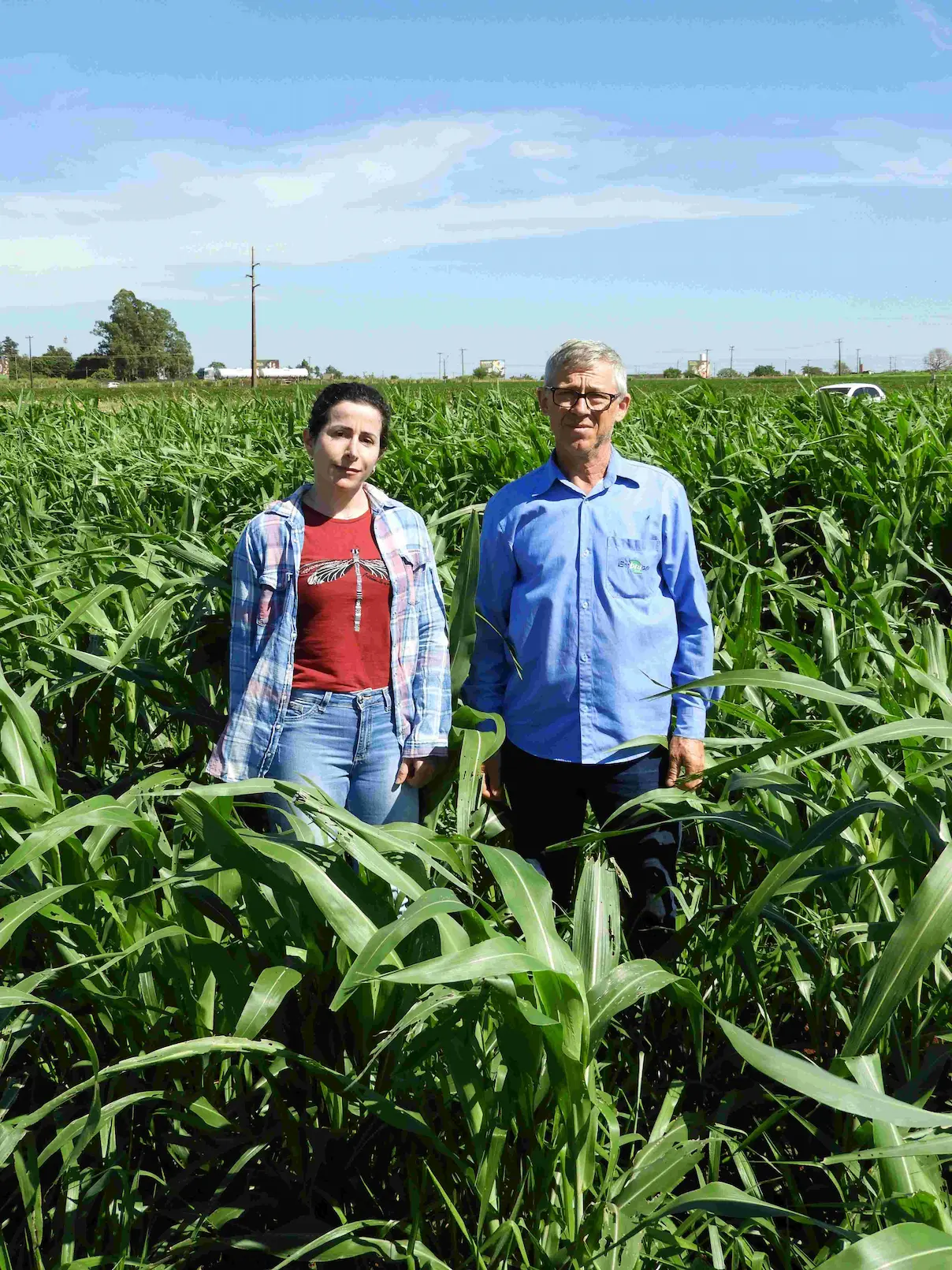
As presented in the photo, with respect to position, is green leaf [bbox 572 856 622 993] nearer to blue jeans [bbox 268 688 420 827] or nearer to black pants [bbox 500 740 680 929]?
black pants [bbox 500 740 680 929]

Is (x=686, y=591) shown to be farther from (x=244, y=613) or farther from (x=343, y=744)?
(x=244, y=613)

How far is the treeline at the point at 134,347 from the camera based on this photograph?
79875 millimetres

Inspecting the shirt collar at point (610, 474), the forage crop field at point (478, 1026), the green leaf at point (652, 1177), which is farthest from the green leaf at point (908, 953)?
the shirt collar at point (610, 474)

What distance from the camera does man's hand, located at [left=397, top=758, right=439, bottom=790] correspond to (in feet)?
8.18

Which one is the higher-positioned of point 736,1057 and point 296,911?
point 296,911

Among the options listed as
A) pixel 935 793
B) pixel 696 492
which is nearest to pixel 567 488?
pixel 935 793

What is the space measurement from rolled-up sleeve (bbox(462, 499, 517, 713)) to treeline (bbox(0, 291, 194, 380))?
3110 inches

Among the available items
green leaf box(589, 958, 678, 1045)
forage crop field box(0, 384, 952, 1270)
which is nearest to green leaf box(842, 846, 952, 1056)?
forage crop field box(0, 384, 952, 1270)

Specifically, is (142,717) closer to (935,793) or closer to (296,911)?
(296,911)

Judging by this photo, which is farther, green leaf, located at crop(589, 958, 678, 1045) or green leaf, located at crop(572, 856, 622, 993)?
green leaf, located at crop(572, 856, 622, 993)

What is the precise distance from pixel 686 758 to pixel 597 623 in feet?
1.17

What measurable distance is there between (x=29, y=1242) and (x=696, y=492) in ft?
11.8

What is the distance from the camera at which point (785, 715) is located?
98.7 inches

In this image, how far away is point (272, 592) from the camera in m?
2.45
